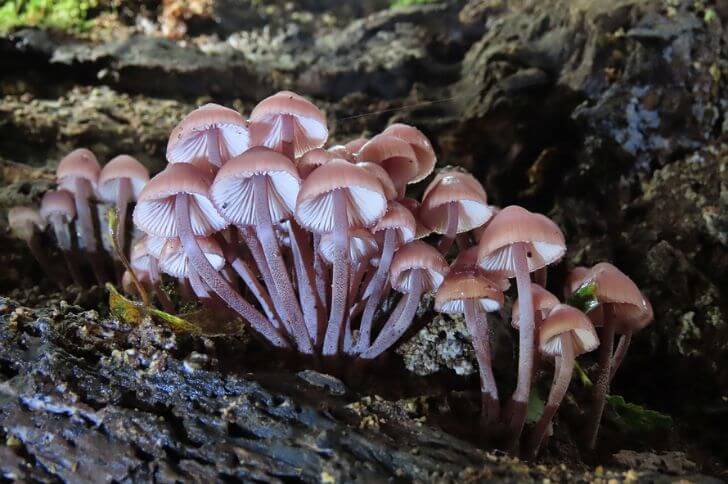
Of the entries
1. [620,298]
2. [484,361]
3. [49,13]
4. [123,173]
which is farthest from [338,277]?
[49,13]

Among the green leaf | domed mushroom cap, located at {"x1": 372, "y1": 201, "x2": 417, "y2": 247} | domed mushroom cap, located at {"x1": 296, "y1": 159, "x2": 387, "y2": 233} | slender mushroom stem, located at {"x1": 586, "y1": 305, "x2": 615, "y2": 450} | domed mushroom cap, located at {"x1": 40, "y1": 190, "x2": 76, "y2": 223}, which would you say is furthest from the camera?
domed mushroom cap, located at {"x1": 40, "y1": 190, "x2": 76, "y2": 223}

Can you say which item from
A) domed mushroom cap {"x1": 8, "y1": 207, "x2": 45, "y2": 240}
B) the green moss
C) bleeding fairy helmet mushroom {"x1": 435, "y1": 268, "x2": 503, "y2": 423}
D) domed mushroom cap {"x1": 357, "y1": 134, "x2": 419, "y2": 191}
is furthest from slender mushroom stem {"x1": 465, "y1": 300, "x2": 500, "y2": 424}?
the green moss

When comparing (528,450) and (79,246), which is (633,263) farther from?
(79,246)

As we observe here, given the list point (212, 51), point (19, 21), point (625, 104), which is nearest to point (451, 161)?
point (625, 104)

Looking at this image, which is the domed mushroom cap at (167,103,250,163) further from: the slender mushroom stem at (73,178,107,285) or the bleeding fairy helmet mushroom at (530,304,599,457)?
the bleeding fairy helmet mushroom at (530,304,599,457)

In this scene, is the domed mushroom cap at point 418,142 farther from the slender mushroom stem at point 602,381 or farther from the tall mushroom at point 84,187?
the tall mushroom at point 84,187

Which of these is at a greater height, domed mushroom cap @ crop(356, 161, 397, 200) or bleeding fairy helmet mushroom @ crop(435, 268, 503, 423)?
domed mushroom cap @ crop(356, 161, 397, 200)

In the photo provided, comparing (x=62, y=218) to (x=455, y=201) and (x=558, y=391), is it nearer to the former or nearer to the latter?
(x=455, y=201)
